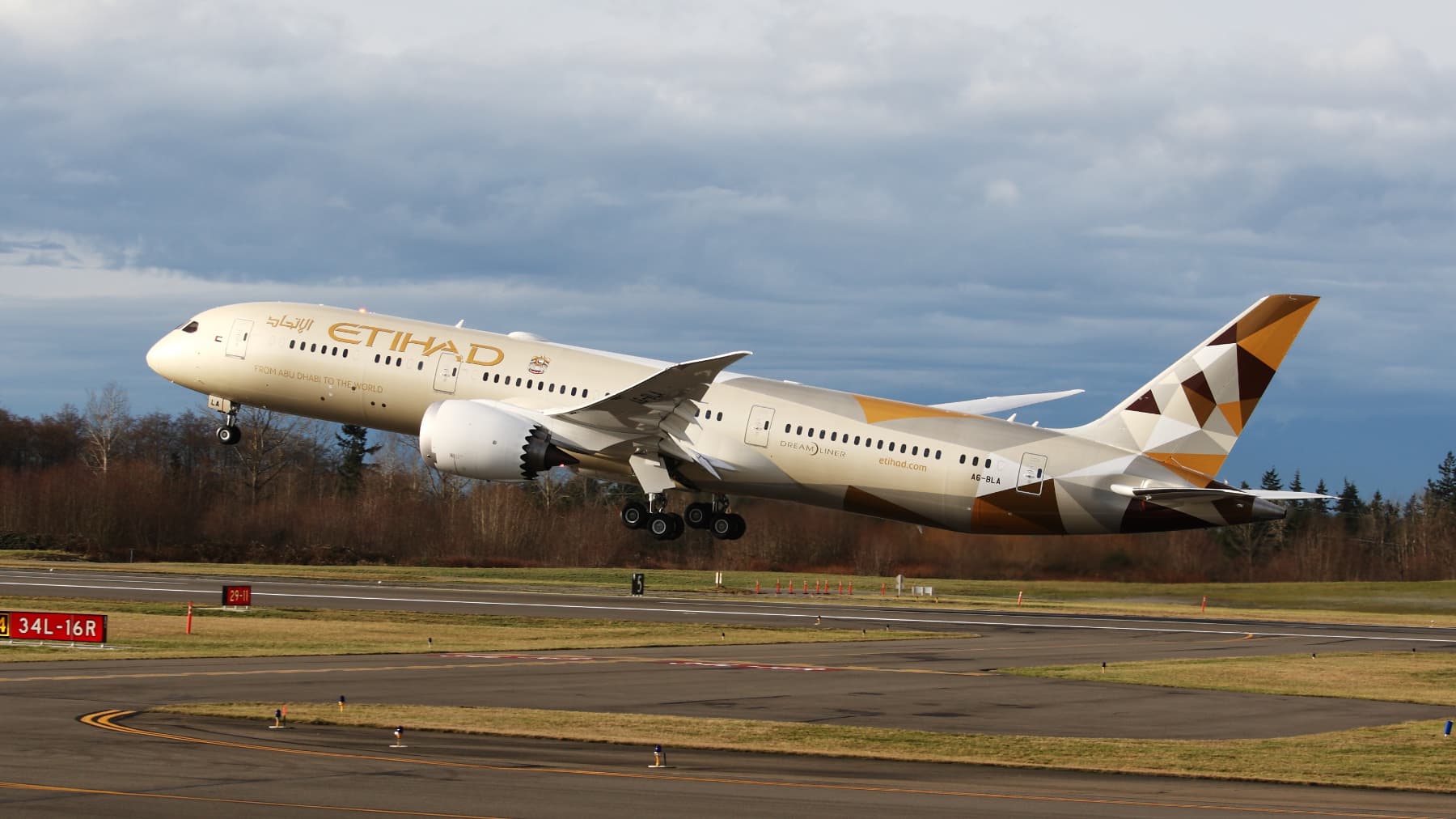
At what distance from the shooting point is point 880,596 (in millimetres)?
71062

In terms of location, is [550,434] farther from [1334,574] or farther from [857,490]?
[1334,574]

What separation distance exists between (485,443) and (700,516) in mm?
7829

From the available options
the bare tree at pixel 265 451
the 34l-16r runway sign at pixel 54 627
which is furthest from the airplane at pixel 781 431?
the bare tree at pixel 265 451

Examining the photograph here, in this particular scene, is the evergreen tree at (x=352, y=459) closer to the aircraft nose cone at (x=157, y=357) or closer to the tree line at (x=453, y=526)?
the tree line at (x=453, y=526)

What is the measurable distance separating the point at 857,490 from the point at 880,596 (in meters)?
25.5

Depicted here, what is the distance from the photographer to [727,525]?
4947 cm

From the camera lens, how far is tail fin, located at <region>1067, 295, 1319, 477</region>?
46.2m

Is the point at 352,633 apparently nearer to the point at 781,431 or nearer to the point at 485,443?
the point at 485,443

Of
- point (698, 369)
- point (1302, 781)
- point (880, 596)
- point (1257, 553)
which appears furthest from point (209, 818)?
point (1257, 553)

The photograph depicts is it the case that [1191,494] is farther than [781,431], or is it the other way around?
[781,431]

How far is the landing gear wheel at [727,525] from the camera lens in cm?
4938

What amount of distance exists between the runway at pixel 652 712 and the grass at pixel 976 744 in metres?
0.77

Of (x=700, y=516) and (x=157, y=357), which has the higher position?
(x=157, y=357)

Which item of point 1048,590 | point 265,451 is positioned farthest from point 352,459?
point 1048,590
